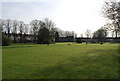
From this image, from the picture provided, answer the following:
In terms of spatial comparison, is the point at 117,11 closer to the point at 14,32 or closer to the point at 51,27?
the point at 51,27

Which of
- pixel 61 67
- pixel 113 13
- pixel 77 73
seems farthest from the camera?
pixel 113 13

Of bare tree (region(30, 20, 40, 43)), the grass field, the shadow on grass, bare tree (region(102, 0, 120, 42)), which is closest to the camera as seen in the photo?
the shadow on grass

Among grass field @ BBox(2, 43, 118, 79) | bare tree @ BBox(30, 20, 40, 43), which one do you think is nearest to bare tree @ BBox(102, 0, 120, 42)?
grass field @ BBox(2, 43, 118, 79)

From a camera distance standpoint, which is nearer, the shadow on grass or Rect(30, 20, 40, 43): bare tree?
the shadow on grass

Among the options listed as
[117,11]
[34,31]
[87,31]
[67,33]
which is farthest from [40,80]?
[67,33]

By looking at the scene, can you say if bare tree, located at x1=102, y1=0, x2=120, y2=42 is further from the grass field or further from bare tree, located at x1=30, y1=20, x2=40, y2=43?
bare tree, located at x1=30, y1=20, x2=40, y2=43

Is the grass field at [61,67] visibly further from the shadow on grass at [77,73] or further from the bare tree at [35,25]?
the bare tree at [35,25]

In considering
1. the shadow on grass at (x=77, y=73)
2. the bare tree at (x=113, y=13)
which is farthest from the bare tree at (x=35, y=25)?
the shadow on grass at (x=77, y=73)

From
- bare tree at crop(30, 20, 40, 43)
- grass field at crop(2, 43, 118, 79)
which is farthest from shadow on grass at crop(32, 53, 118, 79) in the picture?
bare tree at crop(30, 20, 40, 43)

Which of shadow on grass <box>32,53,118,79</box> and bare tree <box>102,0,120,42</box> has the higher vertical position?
bare tree <box>102,0,120,42</box>

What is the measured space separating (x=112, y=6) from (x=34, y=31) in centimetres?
5881

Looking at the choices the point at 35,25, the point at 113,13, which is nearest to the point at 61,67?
the point at 113,13

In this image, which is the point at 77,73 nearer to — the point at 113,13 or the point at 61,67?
the point at 61,67

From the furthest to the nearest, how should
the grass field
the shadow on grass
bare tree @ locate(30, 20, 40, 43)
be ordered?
bare tree @ locate(30, 20, 40, 43) → the grass field → the shadow on grass
